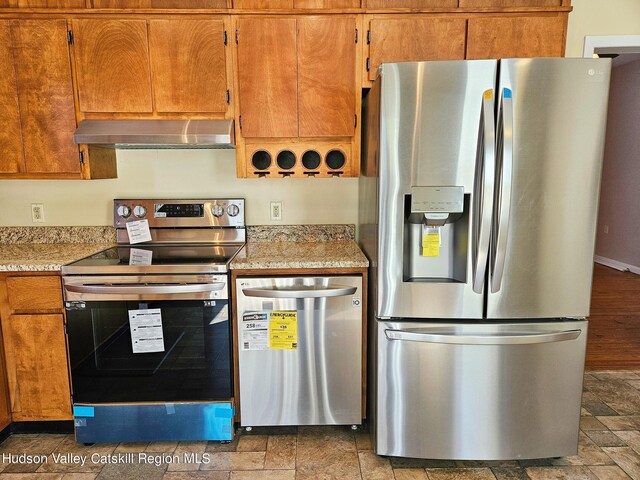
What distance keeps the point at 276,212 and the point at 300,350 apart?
92cm

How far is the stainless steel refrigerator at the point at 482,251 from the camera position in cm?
173

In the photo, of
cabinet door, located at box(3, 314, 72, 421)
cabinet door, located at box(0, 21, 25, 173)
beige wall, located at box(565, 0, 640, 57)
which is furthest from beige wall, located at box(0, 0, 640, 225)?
beige wall, located at box(565, 0, 640, 57)

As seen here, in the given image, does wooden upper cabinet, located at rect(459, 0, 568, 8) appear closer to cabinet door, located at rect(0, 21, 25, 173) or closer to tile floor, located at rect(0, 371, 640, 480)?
tile floor, located at rect(0, 371, 640, 480)

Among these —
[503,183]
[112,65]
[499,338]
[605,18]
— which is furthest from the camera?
[605,18]

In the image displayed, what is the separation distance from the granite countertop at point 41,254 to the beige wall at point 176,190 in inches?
6.9

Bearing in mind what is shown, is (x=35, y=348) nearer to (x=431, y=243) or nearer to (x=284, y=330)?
(x=284, y=330)

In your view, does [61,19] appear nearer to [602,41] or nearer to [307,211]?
[307,211]

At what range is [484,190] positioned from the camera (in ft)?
5.67

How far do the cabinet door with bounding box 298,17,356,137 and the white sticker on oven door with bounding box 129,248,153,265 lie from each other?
1000mm

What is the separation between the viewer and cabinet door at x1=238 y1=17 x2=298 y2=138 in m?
2.23

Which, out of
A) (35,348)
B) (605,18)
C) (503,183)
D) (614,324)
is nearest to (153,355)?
(35,348)

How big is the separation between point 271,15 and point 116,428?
216 centimetres

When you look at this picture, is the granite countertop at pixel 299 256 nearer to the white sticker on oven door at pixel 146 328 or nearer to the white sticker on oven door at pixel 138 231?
the white sticker on oven door at pixel 146 328

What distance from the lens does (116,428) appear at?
85.5 inches
